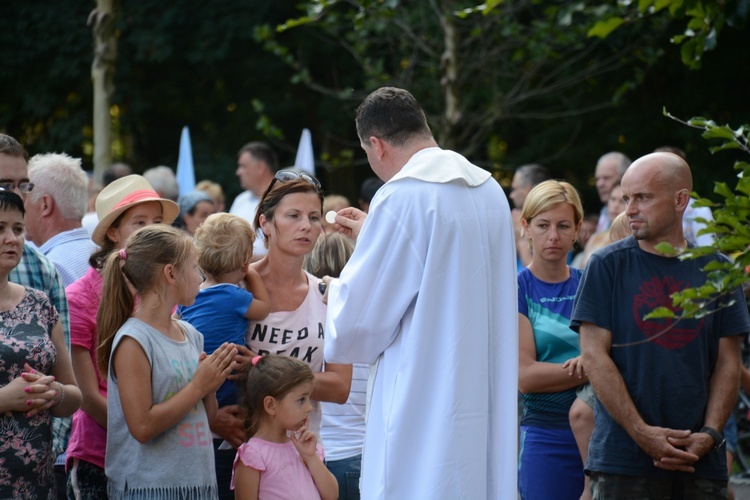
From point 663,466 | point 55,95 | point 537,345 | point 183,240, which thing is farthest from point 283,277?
point 55,95

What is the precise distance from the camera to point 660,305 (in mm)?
4500

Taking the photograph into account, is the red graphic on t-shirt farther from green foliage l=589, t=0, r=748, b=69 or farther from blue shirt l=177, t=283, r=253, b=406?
blue shirt l=177, t=283, r=253, b=406

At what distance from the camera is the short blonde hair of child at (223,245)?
4.73 m

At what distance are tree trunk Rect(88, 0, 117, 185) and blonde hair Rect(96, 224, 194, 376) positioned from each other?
26.5ft

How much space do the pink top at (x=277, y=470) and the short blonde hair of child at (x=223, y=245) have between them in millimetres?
780

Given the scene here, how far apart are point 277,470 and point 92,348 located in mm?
1012

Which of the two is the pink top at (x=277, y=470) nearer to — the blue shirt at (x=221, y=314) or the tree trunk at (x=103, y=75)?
the blue shirt at (x=221, y=314)

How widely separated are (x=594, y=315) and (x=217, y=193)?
643cm

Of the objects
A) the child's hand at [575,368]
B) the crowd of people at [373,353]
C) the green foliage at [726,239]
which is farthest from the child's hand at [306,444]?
the green foliage at [726,239]

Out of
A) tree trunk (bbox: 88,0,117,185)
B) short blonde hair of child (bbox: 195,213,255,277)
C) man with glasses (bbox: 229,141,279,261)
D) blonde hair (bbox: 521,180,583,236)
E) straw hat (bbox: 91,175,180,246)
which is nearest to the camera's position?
short blonde hair of child (bbox: 195,213,255,277)

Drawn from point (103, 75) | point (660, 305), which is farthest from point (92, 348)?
point (103, 75)

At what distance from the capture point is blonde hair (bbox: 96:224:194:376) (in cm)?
435

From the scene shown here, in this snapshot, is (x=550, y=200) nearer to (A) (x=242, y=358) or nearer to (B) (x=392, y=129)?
(B) (x=392, y=129)

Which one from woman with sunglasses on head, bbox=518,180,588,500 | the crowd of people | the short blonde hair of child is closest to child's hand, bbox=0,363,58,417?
the crowd of people
